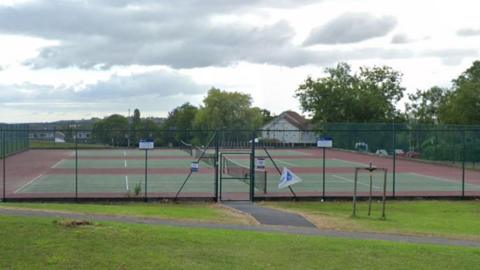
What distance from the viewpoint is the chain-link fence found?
92.9 feet

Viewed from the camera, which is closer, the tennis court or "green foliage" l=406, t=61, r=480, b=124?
the tennis court

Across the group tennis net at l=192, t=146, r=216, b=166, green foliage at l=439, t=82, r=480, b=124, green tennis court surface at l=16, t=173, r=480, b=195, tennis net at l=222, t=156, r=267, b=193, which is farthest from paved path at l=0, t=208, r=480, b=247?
green foliage at l=439, t=82, r=480, b=124

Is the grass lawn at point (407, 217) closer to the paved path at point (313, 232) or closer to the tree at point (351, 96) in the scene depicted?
the paved path at point (313, 232)

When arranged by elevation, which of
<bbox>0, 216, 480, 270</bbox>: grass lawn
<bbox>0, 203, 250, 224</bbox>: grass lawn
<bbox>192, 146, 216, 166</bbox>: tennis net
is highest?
<bbox>192, 146, 216, 166</bbox>: tennis net

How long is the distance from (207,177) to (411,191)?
12647 mm

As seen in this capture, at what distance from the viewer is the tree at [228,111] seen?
363 feet

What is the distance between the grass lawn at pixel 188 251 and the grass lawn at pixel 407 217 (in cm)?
461

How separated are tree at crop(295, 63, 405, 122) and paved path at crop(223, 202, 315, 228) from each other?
195 feet

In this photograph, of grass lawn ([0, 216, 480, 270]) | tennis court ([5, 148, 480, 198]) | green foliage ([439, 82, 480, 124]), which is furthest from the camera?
green foliage ([439, 82, 480, 124])

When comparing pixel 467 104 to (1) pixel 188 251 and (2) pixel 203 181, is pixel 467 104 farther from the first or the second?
(1) pixel 188 251

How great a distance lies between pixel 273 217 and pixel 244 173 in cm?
1479

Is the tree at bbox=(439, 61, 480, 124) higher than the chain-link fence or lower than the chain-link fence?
higher

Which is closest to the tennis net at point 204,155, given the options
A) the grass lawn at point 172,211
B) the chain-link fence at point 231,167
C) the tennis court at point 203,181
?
the chain-link fence at point 231,167

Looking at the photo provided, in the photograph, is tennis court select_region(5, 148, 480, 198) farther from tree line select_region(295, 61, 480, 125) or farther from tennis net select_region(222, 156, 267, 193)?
tree line select_region(295, 61, 480, 125)
